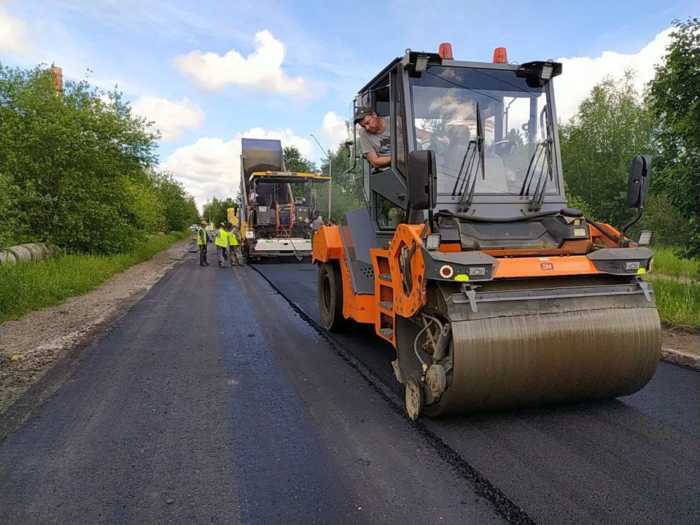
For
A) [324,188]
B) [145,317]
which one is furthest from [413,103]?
[324,188]

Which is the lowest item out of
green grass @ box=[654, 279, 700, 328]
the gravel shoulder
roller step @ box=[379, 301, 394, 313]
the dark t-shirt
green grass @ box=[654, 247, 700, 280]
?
green grass @ box=[654, 247, 700, 280]

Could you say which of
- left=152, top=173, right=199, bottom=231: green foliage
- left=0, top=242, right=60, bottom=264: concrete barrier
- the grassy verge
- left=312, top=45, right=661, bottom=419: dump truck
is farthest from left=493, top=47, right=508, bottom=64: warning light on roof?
left=152, top=173, right=199, bottom=231: green foliage

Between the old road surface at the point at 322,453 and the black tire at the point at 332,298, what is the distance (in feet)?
4.33

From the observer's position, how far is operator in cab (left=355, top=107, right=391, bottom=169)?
16.8 feet

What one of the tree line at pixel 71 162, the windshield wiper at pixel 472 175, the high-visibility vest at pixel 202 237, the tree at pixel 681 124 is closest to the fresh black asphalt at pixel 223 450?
the windshield wiper at pixel 472 175

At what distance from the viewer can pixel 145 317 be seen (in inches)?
Result: 326

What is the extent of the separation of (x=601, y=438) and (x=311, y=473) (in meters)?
1.92

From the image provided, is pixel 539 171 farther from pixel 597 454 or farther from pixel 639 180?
pixel 597 454

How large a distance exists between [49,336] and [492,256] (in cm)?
580

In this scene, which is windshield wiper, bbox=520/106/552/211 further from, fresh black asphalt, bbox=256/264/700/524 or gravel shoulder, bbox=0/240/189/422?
gravel shoulder, bbox=0/240/189/422

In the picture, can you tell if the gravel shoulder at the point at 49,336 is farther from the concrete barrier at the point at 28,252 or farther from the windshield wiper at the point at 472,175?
the windshield wiper at the point at 472,175

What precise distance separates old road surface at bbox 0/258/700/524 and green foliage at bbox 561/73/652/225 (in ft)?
97.4

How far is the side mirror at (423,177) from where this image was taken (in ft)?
11.8

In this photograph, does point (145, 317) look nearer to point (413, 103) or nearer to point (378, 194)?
point (378, 194)
